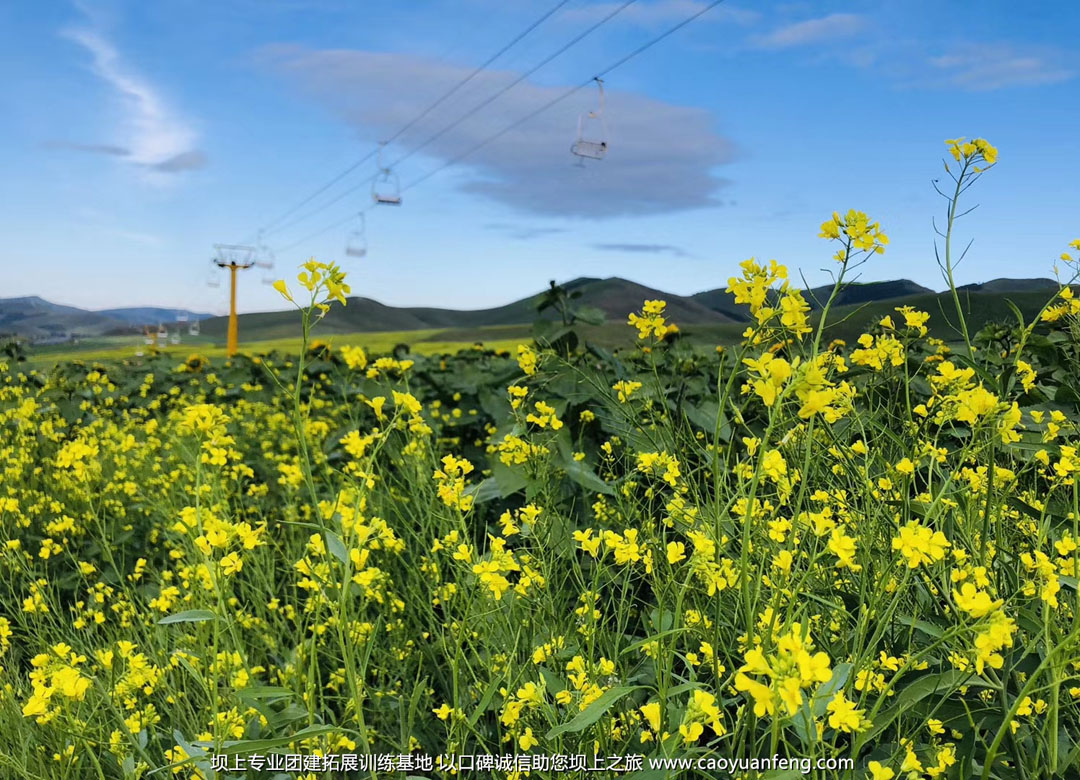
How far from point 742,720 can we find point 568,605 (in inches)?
45.4

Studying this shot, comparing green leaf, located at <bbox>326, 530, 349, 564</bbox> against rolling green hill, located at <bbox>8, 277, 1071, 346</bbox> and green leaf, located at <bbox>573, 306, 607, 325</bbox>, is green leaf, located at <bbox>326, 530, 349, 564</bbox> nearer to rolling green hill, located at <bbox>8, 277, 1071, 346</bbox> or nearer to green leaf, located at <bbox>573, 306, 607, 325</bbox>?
rolling green hill, located at <bbox>8, 277, 1071, 346</bbox>

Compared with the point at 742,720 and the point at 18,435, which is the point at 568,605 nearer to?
the point at 742,720

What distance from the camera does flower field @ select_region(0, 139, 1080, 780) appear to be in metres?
1.12

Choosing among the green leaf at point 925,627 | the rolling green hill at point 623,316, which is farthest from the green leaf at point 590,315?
the green leaf at point 925,627

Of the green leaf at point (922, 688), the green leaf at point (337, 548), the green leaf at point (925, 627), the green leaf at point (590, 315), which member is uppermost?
the green leaf at point (590, 315)

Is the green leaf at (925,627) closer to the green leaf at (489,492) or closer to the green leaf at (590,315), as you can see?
the green leaf at (489,492)

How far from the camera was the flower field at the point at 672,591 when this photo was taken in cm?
112

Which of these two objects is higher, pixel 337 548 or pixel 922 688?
pixel 337 548

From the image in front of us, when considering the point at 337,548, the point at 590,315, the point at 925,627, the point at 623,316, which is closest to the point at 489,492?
the point at 590,315

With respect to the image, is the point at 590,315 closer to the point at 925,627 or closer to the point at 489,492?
the point at 489,492

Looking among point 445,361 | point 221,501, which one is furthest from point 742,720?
point 445,361

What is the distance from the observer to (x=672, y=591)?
62.2 inches

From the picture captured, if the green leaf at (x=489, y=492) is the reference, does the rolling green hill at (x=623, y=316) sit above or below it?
above

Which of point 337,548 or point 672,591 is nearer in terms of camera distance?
point 337,548
